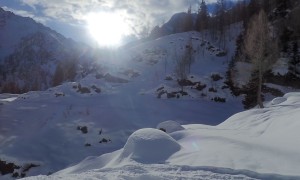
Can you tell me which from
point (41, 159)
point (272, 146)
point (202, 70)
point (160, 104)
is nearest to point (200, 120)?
point (160, 104)

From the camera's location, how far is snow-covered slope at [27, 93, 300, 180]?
9.63 m

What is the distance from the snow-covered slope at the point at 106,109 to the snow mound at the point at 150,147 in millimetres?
21244

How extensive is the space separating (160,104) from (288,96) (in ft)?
79.9

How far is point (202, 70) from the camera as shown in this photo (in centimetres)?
6950

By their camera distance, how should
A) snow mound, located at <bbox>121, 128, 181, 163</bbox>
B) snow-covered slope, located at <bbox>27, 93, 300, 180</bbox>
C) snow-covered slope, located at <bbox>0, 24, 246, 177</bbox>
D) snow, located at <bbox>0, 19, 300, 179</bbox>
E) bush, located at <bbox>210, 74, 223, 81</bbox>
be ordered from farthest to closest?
bush, located at <bbox>210, 74, 223, 81</bbox>
snow-covered slope, located at <bbox>0, 24, 246, 177</bbox>
snow mound, located at <bbox>121, 128, 181, 163</bbox>
snow, located at <bbox>0, 19, 300, 179</bbox>
snow-covered slope, located at <bbox>27, 93, 300, 180</bbox>

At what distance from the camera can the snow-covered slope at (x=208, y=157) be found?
9633mm

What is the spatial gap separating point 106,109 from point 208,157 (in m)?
37.5

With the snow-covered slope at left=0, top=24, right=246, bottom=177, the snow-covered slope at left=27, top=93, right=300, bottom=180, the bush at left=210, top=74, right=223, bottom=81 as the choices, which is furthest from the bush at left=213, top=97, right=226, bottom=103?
the snow-covered slope at left=27, top=93, right=300, bottom=180

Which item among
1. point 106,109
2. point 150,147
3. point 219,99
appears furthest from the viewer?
point 219,99

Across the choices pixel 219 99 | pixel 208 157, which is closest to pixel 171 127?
pixel 208 157

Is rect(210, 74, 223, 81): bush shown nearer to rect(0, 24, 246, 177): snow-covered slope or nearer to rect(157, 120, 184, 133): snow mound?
rect(0, 24, 246, 177): snow-covered slope

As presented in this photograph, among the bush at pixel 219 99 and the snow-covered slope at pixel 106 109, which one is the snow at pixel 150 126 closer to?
the snow-covered slope at pixel 106 109

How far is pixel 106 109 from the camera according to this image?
48.0m

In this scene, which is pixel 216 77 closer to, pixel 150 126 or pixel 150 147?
pixel 150 126
